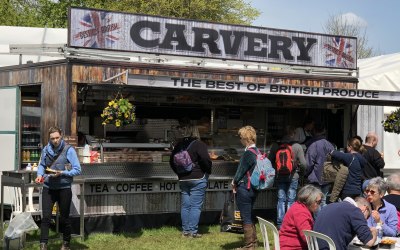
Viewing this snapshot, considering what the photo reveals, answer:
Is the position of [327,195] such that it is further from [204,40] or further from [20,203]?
[20,203]

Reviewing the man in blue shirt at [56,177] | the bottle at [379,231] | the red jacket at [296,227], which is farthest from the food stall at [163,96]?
the bottle at [379,231]

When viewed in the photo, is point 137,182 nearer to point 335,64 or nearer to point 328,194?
point 328,194

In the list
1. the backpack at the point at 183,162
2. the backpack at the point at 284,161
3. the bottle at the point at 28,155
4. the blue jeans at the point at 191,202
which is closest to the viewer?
the backpack at the point at 183,162

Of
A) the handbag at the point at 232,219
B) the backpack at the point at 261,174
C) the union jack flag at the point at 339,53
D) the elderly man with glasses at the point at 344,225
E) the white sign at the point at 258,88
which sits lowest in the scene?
the handbag at the point at 232,219

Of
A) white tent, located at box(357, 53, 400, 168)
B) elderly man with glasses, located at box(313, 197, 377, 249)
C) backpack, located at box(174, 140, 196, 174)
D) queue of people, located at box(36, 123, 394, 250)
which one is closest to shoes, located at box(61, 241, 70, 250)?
queue of people, located at box(36, 123, 394, 250)

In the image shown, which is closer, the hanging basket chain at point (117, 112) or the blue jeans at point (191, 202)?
the hanging basket chain at point (117, 112)

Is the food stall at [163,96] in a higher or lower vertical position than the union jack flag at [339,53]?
lower

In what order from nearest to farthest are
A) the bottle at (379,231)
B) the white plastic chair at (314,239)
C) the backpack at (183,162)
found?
the white plastic chair at (314,239), the bottle at (379,231), the backpack at (183,162)

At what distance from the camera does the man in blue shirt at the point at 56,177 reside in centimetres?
764

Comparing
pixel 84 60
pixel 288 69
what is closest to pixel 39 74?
pixel 84 60

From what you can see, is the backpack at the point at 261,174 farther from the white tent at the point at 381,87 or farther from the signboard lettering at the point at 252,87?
the white tent at the point at 381,87

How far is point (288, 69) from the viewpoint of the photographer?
11789mm

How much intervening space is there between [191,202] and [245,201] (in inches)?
54.0

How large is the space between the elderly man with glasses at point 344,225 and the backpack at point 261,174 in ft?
7.69
